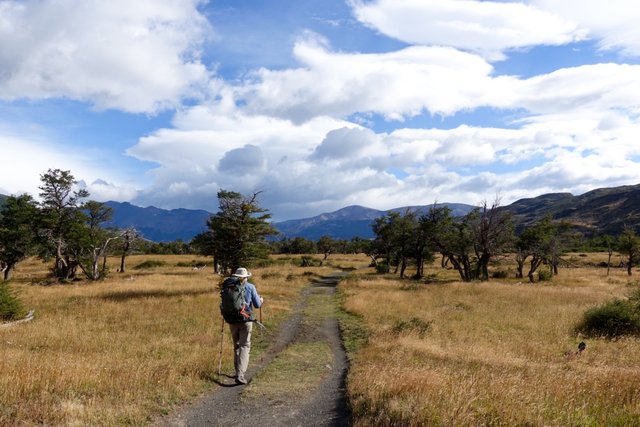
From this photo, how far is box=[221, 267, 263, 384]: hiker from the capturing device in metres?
10.4

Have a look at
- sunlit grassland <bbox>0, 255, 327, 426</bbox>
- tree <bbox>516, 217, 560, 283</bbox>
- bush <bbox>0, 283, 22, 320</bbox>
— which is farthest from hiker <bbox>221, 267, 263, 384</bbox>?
tree <bbox>516, 217, 560, 283</bbox>

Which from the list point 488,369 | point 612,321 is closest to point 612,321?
point 612,321

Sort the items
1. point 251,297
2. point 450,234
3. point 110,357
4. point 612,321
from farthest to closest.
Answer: point 450,234
point 612,321
point 110,357
point 251,297

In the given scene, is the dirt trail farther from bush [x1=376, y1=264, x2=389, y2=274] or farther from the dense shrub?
bush [x1=376, y1=264, x2=389, y2=274]

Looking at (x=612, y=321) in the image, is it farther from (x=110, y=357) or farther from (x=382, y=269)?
(x=382, y=269)

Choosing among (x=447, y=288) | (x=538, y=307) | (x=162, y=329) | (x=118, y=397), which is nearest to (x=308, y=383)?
(x=118, y=397)

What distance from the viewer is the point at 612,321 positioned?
18016mm

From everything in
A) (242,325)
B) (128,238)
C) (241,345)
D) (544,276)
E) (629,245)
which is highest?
(128,238)

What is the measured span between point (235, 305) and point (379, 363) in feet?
12.8

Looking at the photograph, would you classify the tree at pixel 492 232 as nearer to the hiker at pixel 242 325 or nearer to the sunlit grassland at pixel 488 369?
the sunlit grassland at pixel 488 369

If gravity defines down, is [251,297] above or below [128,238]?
below

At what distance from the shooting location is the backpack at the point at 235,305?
10.4 metres

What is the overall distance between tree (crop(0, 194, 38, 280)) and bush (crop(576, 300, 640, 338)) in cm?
4602

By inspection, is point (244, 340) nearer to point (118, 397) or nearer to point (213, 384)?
point (213, 384)
